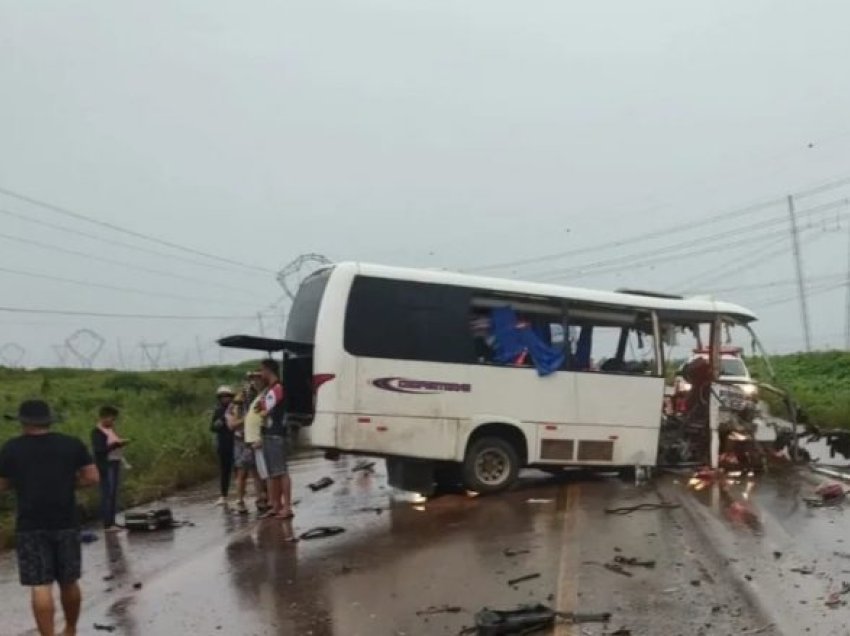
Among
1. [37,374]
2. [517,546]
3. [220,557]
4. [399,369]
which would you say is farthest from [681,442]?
[37,374]

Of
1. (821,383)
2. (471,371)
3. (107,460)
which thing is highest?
(821,383)

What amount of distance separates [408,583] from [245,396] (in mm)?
5335

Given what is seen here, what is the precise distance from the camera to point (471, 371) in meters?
12.0

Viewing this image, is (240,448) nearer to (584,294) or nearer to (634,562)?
(584,294)

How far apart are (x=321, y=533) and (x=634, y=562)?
11.7ft

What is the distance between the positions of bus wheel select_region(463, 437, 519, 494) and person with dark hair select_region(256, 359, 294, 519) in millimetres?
2433

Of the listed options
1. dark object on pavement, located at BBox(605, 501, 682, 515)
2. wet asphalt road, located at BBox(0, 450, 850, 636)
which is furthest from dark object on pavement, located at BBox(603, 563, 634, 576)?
dark object on pavement, located at BBox(605, 501, 682, 515)

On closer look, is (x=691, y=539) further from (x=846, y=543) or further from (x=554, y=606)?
(x=554, y=606)

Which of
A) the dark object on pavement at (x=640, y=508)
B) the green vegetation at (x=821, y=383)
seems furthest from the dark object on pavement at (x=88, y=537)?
the green vegetation at (x=821, y=383)

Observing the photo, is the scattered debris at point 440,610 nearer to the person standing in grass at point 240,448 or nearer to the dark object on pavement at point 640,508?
the dark object on pavement at point 640,508

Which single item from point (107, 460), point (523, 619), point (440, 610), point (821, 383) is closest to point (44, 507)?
point (440, 610)

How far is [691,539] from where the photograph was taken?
9008 millimetres

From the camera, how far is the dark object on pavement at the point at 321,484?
15336 millimetres

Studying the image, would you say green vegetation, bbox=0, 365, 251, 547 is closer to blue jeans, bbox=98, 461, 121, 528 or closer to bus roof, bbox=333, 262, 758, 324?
blue jeans, bbox=98, 461, 121, 528
